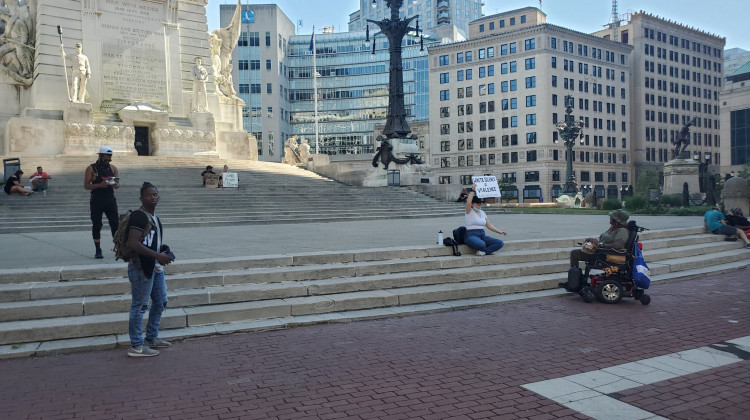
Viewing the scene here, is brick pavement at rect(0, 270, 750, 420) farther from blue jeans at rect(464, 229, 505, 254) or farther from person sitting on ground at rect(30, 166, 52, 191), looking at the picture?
person sitting on ground at rect(30, 166, 52, 191)

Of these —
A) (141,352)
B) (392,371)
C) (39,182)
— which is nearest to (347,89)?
(39,182)

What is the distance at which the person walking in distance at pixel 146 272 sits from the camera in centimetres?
564

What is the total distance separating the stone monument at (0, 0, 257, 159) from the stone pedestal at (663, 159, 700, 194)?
97.9 feet

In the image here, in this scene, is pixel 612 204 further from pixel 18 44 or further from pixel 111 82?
pixel 18 44

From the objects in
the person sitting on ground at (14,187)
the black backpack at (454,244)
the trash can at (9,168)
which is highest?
the trash can at (9,168)

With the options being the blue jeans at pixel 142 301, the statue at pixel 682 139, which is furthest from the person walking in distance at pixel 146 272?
the statue at pixel 682 139

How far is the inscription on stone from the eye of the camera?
A: 32062 millimetres

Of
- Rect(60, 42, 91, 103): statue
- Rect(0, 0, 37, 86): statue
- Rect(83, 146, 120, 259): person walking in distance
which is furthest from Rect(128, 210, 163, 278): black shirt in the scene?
Rect(0, 0, 37, 86): statue

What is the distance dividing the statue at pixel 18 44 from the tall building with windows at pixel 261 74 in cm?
5547

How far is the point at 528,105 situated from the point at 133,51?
189ft

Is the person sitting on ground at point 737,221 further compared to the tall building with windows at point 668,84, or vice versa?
the tall building with windows at point 668,84

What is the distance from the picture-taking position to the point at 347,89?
99062 millimetres

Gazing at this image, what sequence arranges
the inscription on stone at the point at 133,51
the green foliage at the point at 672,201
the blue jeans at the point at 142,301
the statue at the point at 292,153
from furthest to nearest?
the statue at the point at 292,153 → the inscription on stone at the point at 133,51 → the green foliage at the point at 672,201 → the blue jeans at the point at 142,301

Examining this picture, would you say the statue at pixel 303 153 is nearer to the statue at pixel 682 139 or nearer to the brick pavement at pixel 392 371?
the statue at pixel 682 139
